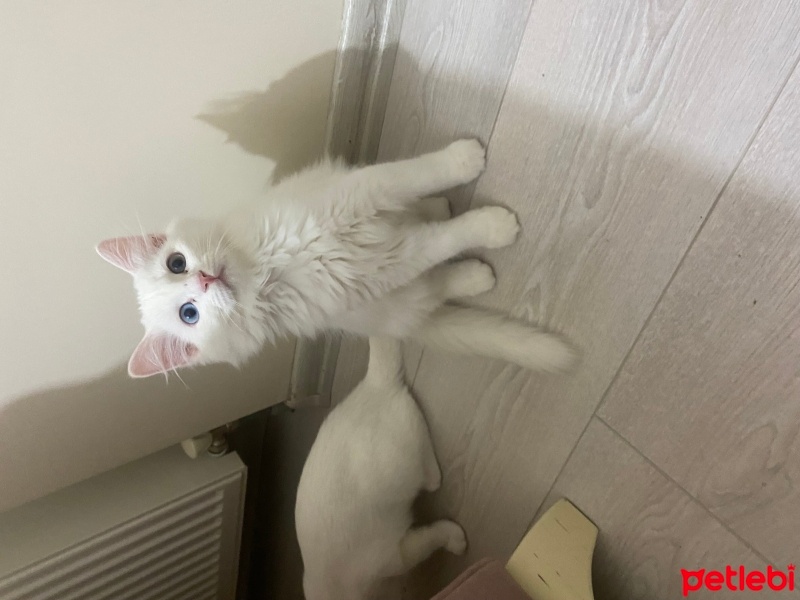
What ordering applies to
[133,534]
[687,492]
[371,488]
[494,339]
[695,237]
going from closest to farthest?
[695,237] → [687,492] → [494,339] → [371,488] → [133,534]

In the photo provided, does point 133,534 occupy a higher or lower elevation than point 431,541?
lower

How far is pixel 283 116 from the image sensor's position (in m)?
1.08

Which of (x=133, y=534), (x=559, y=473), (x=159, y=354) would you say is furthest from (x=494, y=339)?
(x=133, y=534)

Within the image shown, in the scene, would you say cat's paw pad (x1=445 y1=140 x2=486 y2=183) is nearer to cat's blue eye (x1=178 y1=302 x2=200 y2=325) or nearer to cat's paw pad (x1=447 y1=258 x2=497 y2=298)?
cat's paw pad (x1=447 y1=258 x2=497 y2=298)

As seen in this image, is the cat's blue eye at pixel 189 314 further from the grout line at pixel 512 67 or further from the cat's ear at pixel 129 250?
the grout line at pixel 512 67

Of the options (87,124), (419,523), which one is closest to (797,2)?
(87,124)

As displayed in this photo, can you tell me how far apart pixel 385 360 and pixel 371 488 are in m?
0.30

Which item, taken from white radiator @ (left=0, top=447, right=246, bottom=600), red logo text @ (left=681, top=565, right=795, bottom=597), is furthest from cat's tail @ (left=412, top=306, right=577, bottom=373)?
white radiator @ (left=0, top=447, right=246, bottom=600)

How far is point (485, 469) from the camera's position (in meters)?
1.23

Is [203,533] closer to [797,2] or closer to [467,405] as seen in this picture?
[467,405]

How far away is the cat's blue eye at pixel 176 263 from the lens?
0.92m

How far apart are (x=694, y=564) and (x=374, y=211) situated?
2.60ft

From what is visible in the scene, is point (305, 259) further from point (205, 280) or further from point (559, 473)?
point (559, 473)

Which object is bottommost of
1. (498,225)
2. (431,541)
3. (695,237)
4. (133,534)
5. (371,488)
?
(133,534)
